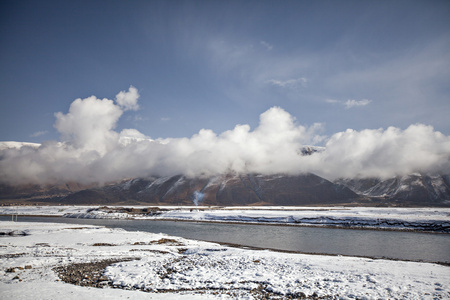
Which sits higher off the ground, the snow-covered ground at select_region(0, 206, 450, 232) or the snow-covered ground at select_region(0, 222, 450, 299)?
the snow-covered ground at select_region(0, 222, 450, 299)

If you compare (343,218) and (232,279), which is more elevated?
(232,279)

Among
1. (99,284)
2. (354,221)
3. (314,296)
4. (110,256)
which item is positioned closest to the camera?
(314,296)

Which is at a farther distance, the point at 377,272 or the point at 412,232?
the point at 412,232

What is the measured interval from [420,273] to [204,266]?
1634cm

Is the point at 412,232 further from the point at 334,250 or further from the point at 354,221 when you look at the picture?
the point at 334,250

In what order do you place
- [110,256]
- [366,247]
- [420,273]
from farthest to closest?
1. [366,247]
2. [110,256]
3. [420,273]

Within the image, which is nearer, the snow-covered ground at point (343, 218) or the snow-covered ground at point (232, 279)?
the snow-covered ground at point (232, 279)

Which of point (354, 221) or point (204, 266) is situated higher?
point (204, 266)

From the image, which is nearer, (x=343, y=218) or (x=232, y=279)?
(x=232, y=279)

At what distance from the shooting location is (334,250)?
1296 inches

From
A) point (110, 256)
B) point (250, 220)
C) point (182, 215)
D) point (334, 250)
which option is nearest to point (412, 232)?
point (334, 250)

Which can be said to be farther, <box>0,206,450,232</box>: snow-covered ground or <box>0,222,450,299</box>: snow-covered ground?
<box>0,206,450,232</box>: snow-covered ground

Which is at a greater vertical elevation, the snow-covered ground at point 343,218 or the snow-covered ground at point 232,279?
the snow-covered ground at point 232,279

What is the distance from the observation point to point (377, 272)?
733 inches
